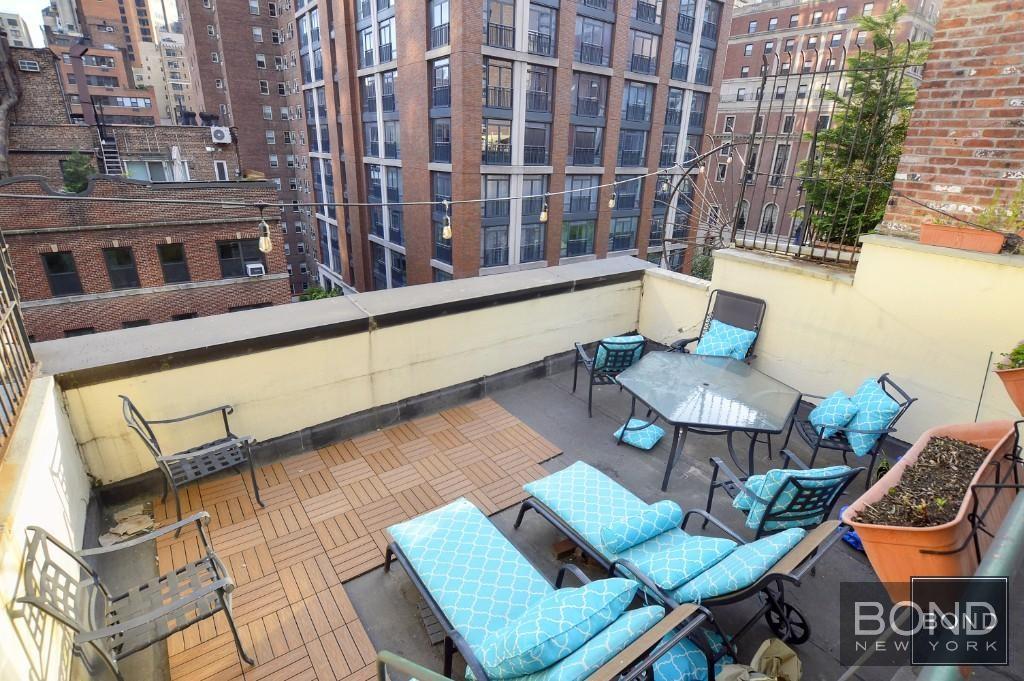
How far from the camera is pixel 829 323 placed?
4926 millimetres

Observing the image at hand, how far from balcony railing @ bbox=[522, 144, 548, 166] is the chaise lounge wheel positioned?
66.0ft

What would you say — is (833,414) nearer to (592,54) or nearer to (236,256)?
(236,256)

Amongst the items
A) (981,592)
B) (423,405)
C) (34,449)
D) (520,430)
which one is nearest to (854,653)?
(981,592)

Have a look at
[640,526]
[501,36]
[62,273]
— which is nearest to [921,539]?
[640,526]

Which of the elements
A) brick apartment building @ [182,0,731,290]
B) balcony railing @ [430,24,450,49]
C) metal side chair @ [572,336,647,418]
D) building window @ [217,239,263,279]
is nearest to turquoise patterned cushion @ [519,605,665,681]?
metal side chair @ [572,336,647,418]

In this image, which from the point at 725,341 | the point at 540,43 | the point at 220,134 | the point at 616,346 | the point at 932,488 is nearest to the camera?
the point at 932,488

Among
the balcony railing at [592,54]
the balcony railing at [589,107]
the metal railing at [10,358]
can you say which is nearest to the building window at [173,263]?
the metal railing at [10,358]

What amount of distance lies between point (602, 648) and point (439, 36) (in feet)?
70.9

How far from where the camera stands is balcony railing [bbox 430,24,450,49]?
18.3 meters

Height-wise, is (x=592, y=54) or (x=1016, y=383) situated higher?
(x=592, y=54)

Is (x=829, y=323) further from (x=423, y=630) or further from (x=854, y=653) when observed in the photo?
(x=423, y=630)

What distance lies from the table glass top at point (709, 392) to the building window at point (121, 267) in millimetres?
17092

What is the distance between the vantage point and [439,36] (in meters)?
18.8

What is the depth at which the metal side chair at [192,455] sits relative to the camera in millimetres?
3369
